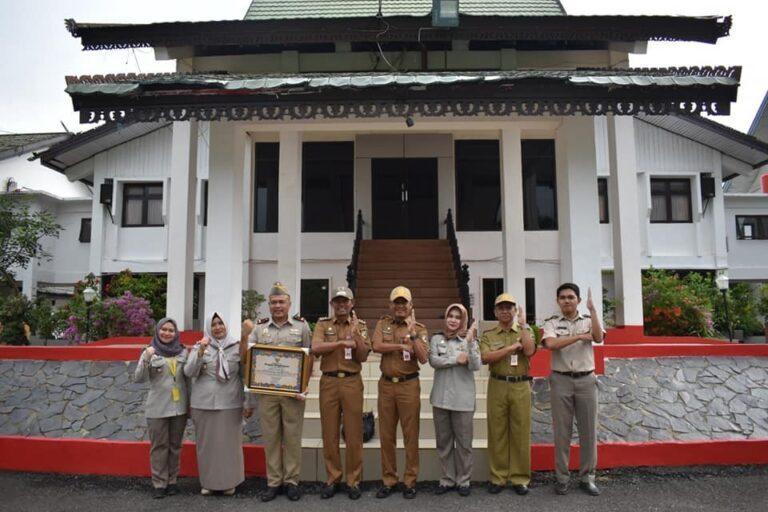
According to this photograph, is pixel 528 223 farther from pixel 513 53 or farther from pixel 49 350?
pixel 49 350

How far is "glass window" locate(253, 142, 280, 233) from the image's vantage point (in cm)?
1302

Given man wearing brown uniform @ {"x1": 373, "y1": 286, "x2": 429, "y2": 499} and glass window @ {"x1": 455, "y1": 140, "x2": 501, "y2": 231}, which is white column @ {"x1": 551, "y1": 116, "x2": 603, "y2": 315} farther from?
glass window @ {"x1": 455, "y1": 140, "x2": 501, "y2": 231}

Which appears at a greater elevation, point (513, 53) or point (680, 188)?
point (513, 53)

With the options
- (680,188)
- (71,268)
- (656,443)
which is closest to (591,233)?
(656,443)

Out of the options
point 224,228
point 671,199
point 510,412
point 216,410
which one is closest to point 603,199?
point 671,199

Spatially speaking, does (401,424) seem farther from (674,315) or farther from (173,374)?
(674,315)

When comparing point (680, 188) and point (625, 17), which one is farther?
point (680, 188)

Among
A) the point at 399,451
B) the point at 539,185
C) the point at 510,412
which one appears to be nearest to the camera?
the point at 510,412

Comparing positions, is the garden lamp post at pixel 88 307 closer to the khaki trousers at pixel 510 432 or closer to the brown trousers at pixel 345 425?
the brown trousers at pixel 345 425

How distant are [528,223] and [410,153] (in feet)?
11.4

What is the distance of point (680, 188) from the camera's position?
15.0 meters

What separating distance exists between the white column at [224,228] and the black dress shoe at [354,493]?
3.52 meters

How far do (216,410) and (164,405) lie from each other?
1.58 feet

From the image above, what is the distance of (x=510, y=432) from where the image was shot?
4832mm
